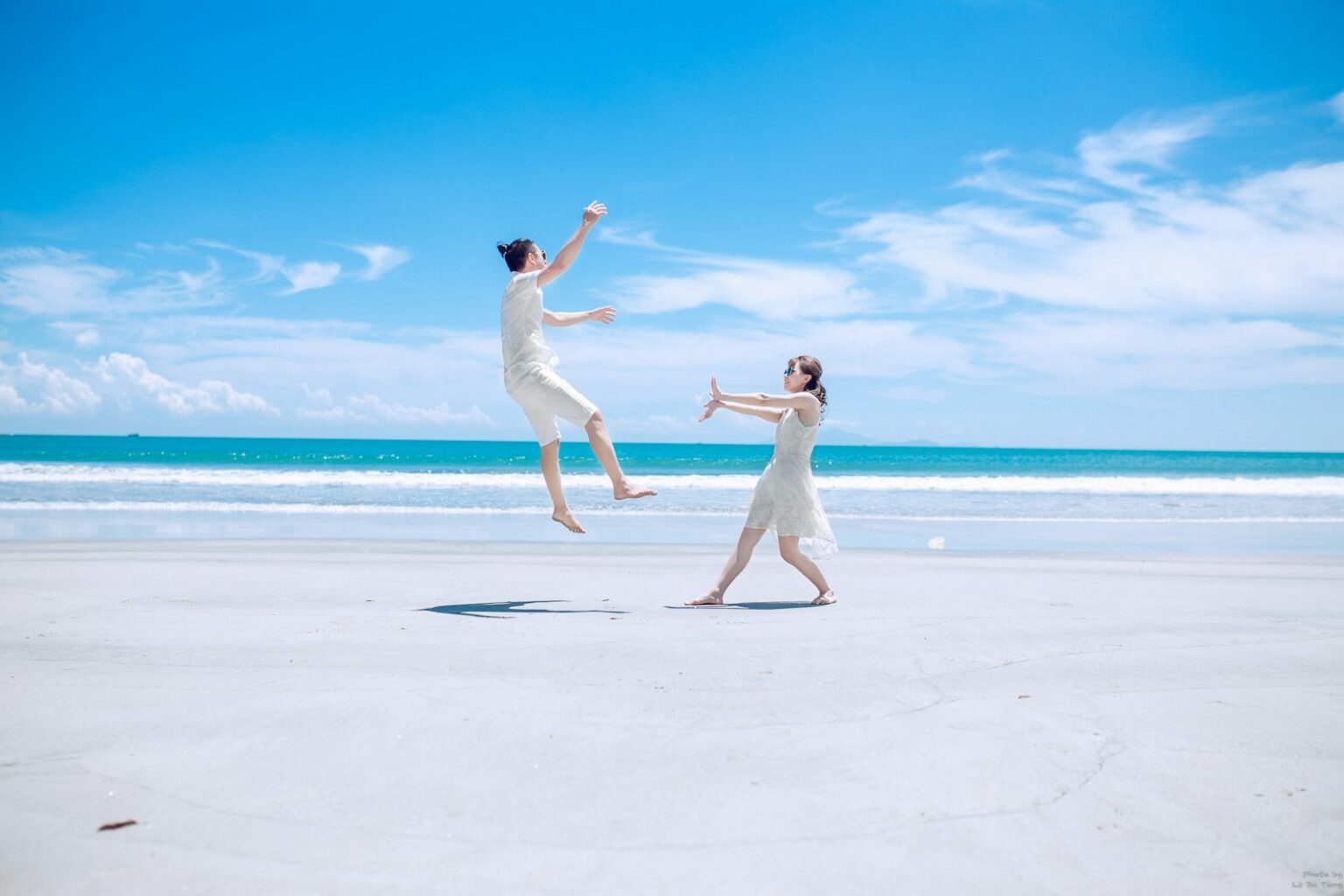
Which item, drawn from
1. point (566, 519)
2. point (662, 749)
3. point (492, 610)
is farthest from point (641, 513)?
point (662, 749)

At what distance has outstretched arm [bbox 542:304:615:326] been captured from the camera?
20.4 ft

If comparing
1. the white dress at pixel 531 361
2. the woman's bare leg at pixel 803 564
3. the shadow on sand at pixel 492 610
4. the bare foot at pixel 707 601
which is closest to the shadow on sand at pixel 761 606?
the bare foot at pixel 707 601

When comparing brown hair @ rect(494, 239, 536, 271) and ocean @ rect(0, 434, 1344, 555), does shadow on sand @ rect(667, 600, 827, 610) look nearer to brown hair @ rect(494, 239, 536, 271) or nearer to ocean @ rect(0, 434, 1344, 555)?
brown hair @ rect(494, 239, 536, 271)

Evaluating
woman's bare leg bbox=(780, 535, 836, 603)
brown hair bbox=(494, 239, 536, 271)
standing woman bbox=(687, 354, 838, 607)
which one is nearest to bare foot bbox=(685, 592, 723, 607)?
standing woman bbox=(687, 354, 838, 607)

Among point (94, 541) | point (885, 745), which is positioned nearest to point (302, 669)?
point (885, 745)

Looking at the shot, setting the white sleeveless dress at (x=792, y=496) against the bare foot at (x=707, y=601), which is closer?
the bare foot at (x=707, y=601)

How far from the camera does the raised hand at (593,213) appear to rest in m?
5.80

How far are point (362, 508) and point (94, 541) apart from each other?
627 cm

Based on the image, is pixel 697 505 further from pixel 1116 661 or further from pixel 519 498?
pixel 1116 661

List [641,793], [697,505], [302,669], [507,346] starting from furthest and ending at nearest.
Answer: [697,505] → [507,346] → [302,669] → [641,793]

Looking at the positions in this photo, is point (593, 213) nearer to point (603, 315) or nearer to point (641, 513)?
point (603, 315)

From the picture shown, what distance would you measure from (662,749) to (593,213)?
3.85 m

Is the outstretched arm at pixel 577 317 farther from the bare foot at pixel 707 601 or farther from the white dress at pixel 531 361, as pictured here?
the bare foot at pixel 707 601

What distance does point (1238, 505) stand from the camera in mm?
20828
